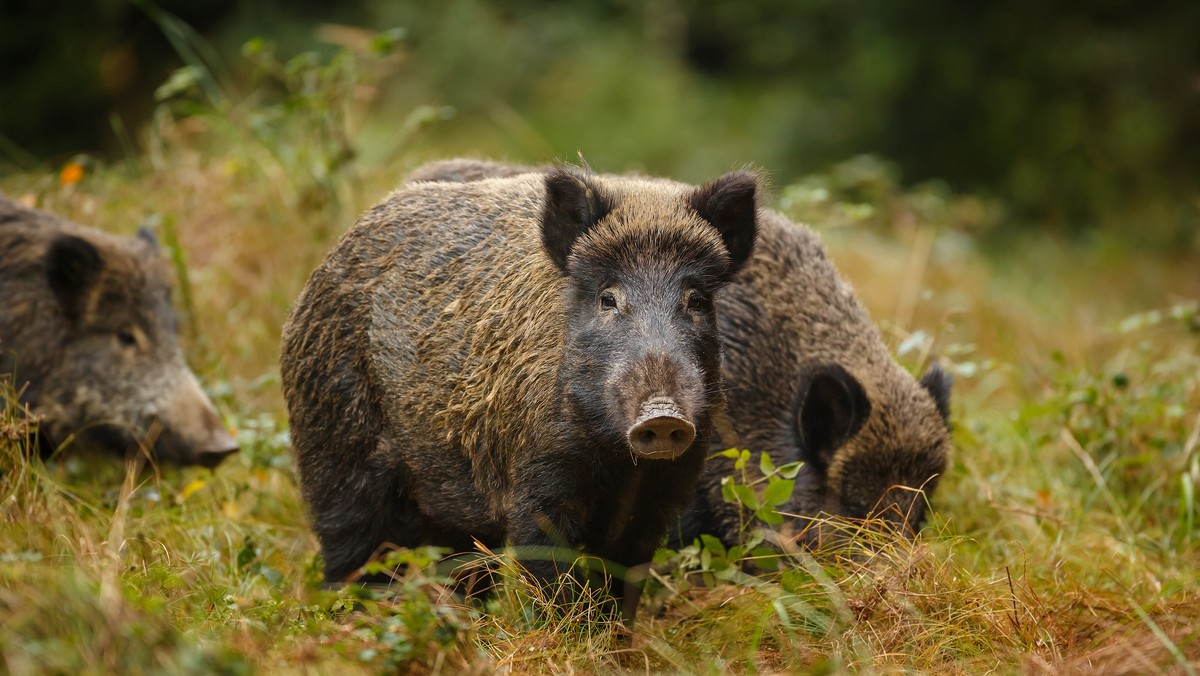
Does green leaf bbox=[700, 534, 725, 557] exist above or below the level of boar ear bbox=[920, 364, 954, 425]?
below

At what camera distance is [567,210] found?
394 centimetres

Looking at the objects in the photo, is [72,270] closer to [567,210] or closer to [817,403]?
[567,210]

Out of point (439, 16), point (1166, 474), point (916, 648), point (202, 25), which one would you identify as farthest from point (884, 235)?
point (202, 25)

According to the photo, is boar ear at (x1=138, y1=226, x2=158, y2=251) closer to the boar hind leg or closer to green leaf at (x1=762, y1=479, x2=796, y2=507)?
the boar hind leg

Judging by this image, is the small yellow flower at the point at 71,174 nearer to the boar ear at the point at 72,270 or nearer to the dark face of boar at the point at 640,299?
the boar ear at the point at 72,270

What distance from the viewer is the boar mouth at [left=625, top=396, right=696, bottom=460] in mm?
3396

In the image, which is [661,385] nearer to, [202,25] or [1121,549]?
[1121,549]

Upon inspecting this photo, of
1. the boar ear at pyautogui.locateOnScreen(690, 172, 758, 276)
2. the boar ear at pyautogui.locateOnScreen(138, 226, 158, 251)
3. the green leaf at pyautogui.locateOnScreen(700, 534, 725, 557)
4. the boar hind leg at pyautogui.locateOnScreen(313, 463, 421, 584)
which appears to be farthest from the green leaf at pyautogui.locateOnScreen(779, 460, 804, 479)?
the boar ear at pyautogui.locateOnScreen(138, 226, 158, 251)

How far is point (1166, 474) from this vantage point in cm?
568

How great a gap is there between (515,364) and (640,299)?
0.51 meters

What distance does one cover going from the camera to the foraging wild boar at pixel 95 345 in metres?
5.61

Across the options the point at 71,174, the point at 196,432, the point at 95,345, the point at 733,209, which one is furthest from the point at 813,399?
the point at 71,174

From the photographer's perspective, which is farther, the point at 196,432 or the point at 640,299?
the point at 196,432

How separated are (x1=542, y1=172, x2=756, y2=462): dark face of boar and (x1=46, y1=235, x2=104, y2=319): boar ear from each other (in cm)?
275
